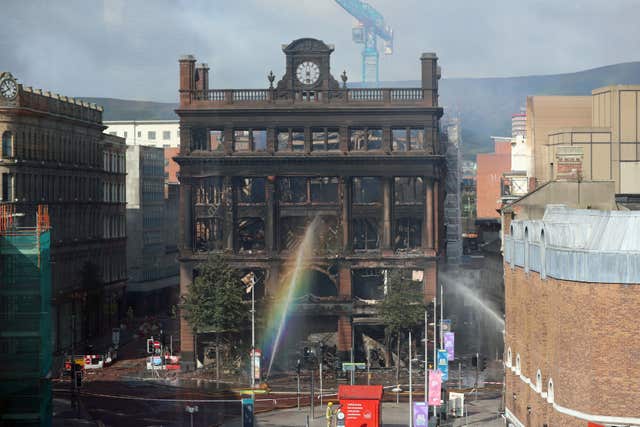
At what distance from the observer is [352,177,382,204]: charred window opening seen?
114581 mm

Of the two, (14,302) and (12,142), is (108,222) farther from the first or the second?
(14,302)

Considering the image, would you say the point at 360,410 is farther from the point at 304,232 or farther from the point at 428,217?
the point at 304,232

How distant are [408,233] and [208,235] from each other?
53.4ft

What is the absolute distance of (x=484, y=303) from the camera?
13212cm

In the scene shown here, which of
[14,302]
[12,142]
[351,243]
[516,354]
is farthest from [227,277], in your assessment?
[516,354]

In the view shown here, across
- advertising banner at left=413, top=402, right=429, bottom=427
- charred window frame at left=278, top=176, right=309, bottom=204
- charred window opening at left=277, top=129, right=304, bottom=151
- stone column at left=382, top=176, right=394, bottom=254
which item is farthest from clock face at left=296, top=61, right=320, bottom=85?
advertising banner at left=413, top=402, right=429, bottom=427

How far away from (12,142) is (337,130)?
2563 cm

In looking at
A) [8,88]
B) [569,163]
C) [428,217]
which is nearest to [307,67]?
[428,217]

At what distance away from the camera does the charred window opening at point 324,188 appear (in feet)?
367

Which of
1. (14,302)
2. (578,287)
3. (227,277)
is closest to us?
(578,287)

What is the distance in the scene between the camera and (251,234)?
112 m

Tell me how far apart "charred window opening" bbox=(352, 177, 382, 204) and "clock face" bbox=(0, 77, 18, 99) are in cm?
2842

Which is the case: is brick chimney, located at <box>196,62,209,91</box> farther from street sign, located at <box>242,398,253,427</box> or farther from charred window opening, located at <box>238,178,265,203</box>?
street sign, located at <box>242,398,253,427</box>

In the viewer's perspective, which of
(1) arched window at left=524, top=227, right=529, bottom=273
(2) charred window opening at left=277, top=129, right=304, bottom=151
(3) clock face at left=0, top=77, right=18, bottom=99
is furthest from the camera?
(2) charred window opening at left=277, top=129, right=304, bottom=151
